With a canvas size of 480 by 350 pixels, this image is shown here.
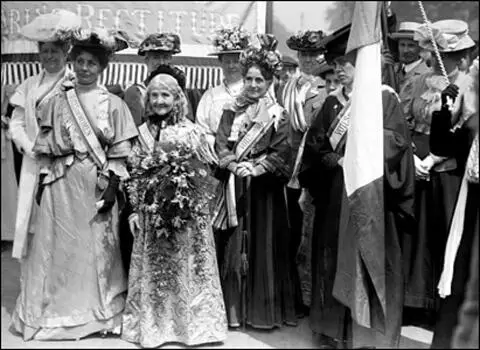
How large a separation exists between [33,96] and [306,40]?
2554mm

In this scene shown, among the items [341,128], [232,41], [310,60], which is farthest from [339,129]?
[310,60]

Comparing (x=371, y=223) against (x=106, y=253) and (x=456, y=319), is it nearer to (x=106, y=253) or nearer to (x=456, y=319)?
(x=456, y=319)

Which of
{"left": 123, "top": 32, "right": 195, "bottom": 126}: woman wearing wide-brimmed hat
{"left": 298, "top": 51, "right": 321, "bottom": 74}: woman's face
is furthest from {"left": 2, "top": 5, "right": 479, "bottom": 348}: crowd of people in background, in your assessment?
{"left": 298, "top": 51, "right": 321, "bottom": 74}: woman's face

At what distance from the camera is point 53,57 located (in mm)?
4938

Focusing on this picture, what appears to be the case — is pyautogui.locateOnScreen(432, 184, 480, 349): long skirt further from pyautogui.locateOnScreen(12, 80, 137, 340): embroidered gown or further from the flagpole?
pyautogui.locateOnScreen(12, 80, 137, 340): embroidered gown

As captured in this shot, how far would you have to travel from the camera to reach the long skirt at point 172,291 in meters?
4.46

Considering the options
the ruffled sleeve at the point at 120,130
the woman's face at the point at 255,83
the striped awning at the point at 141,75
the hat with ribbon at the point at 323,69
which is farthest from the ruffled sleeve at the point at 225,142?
the striped awning at the point at 141,75

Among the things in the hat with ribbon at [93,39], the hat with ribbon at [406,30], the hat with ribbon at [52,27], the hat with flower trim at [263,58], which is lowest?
the hat with flower trim at [263,58]

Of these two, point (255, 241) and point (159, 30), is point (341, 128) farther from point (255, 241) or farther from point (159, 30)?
point (159, 30)

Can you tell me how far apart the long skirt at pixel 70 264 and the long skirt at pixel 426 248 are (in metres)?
2.23

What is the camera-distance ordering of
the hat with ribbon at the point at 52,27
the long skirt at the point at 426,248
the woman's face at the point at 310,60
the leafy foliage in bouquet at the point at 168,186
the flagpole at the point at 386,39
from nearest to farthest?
the flagpole at the point at 386,39 < the leafy foliage in bouquet at the point at 168,186 < the hat with ribbon at the point at 52,27 < the long skirt at the point at 426,248 < the woman's face at the point at 310,60

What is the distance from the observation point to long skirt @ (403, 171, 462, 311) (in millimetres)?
5070

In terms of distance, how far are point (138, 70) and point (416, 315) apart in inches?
167

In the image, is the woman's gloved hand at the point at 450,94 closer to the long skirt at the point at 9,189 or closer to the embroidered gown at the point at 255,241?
the embroidered gown at the point at 255,241
